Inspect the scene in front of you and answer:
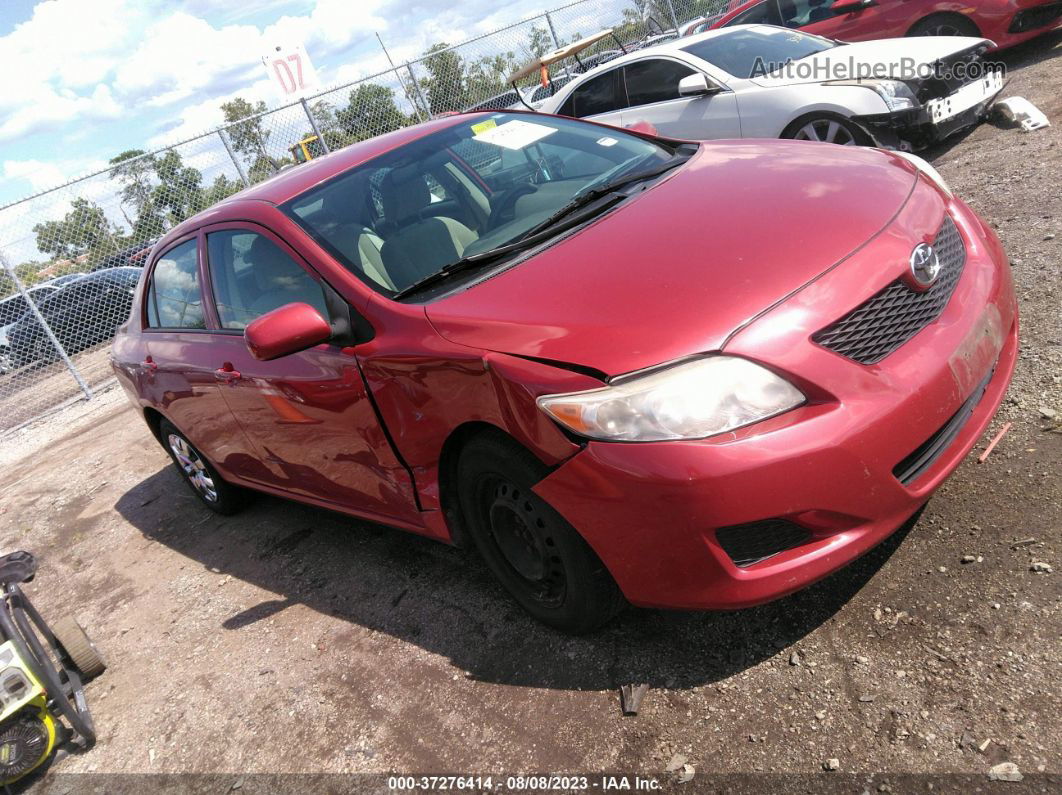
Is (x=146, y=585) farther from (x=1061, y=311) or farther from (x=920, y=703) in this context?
(x=1061, y=311)

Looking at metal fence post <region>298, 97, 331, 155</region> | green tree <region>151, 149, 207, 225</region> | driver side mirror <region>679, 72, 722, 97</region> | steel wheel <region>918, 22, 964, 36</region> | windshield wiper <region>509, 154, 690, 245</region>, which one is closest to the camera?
windshield wiper <region>509, 154, 690, 245</region>

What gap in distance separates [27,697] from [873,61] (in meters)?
7.35

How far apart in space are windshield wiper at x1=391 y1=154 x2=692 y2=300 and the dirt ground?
130 centimetres

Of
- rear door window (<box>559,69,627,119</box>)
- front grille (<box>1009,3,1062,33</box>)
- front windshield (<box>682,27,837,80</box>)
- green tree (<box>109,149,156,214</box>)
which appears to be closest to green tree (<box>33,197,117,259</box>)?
green tree (<box>109,149,156,214</box>)

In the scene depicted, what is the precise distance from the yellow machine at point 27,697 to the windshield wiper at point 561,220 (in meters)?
2.08

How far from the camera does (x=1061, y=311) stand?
12.6ft

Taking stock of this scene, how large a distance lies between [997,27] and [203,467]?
9008mm

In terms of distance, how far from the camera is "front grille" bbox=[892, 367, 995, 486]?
2318mm

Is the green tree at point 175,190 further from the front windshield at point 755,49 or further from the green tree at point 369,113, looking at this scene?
the front windshield at point 755,49

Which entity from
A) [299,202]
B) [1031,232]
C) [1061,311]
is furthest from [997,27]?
[299,202]

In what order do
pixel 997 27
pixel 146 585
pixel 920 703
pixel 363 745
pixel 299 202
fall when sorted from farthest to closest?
1. pixel 997 27
2. pixel 146 585
3. pixel 299 202
4. pixel 363 745
5. pixel 920 703

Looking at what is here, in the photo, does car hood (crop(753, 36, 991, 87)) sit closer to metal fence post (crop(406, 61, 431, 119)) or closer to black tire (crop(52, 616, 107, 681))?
black tire (crop(52, 616, 107, 681))

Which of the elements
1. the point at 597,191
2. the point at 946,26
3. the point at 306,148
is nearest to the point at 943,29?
the point at 946,26

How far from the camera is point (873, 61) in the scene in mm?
7008
